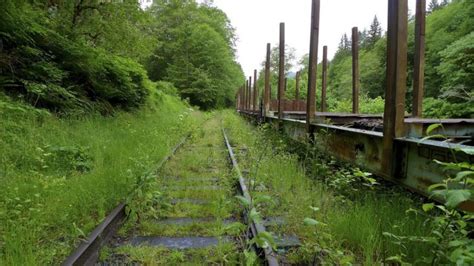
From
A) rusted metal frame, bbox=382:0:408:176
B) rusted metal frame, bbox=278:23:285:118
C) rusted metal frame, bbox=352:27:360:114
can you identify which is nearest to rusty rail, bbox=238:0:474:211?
rusted metal frame, bbox=382:0:408:176

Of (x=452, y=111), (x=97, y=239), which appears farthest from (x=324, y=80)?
(x=97, y=239)

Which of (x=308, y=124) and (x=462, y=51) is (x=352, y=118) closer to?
(x=308, y=124)

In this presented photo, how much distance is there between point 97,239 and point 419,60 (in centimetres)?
517

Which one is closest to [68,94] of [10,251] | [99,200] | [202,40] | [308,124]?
[99,200]

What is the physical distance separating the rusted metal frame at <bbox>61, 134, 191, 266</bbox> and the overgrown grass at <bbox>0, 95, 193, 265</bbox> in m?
0.12

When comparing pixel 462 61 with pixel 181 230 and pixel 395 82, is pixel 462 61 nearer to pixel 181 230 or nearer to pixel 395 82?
pixel 395 82

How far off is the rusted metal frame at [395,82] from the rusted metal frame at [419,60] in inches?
98.2

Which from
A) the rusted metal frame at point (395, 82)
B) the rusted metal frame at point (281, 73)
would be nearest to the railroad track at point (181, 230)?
the rusted metal frame at point (395, 82)

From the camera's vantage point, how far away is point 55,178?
4.12 meters

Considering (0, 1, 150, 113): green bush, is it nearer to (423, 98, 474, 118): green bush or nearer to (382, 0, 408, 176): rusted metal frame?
(382, 0, 408, 176): rusted metal frame

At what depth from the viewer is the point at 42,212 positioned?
120 inches

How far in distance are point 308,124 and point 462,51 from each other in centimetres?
1682

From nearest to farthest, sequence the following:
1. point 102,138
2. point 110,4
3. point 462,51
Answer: point 102,138 → point 110,4 → point 462,51

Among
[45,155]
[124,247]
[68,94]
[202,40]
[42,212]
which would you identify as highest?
[202,40]
